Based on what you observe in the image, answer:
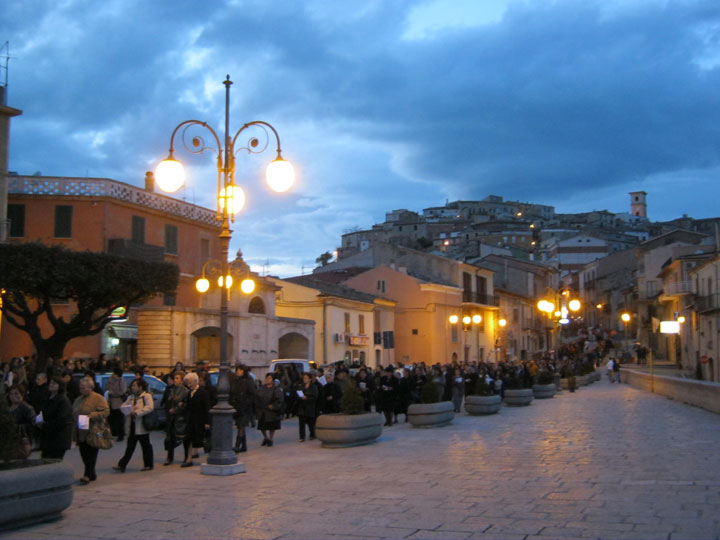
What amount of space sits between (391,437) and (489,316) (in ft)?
150

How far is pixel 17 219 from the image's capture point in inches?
1335

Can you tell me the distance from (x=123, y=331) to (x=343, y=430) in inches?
841

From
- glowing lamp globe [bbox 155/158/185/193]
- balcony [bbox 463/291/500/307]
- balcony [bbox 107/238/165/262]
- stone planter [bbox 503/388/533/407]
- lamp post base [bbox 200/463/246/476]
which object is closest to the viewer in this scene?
lamp post base [bbox 200/463/246/476]

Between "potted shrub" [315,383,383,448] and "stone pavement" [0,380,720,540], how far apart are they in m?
0.35

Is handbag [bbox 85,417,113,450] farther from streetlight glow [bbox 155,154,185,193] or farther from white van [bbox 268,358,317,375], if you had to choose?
white van [bbox 268,358,317,375]

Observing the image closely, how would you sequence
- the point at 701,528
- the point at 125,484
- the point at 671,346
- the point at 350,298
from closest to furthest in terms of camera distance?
1. the point at 701,528
2. the point at 125,484
3. the point at 350,298
4. the point at 671,346

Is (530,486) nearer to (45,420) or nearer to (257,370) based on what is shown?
(45,420)

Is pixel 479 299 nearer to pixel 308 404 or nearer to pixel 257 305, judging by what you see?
pixel 257 305

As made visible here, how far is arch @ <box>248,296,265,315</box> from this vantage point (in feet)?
117

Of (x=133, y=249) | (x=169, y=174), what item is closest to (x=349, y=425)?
(x=169, y=174)

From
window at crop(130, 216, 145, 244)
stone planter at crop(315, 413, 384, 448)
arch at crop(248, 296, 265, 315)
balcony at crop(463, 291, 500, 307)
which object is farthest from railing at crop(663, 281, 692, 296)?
stone planter at crop(315, 413, 384, 448)

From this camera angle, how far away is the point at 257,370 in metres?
33.8

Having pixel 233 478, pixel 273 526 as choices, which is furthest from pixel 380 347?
pixel 273 526

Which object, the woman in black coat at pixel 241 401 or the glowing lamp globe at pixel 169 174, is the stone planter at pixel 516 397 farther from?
the glowing lamp globe at pixel 169 174
